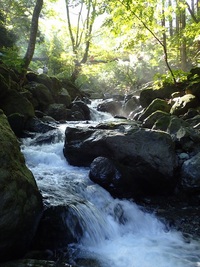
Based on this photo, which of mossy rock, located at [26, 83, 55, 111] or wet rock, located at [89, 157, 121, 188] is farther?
mossy rock, located at [26, 83, 55, 111]

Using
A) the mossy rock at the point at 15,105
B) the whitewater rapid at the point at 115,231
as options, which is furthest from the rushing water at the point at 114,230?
the mossy rock at the point at 15,105

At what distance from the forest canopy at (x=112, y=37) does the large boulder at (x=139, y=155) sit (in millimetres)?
6383

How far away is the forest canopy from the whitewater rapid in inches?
317

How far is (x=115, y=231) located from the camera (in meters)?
5.02

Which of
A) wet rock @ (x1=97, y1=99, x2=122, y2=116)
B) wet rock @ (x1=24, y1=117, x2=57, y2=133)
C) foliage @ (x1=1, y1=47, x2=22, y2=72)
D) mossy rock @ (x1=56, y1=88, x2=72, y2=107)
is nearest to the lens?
wet rock @ (x1=24, y1=117, x2=57, y2=133)

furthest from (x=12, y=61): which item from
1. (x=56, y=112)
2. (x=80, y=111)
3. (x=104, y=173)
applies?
(x=104, y=173)

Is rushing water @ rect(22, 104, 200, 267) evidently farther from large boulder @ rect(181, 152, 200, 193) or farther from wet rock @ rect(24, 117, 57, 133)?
wet rock @ rect(24, 117, 57, 133)

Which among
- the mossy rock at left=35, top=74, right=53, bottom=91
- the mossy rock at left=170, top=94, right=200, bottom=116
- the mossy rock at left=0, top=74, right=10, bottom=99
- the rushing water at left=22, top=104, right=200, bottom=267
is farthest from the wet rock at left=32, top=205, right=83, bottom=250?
the mossy rock at left=35, top=74, right=53, bottom=91

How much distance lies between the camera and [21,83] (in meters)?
13.4

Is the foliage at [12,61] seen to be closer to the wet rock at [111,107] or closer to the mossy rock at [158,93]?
the mossy rock at [158,93]

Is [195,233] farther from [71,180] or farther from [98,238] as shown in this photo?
[71,180]

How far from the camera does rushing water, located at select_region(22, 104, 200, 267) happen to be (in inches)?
165

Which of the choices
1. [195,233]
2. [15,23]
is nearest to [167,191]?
[195,233]

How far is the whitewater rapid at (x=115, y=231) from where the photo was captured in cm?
418
